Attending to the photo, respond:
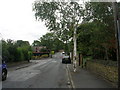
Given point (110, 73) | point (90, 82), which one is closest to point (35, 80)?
point (90, 82)

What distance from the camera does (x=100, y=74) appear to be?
14945 mm

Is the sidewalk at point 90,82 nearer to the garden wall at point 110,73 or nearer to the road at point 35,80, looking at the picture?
the garden wall at point 110,73

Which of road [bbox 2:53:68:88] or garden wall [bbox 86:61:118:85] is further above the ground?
garden wall [bbox 86:61:118:85]

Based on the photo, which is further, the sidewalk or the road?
the road

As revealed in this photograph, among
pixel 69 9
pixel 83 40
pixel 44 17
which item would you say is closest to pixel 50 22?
pixel 44 17

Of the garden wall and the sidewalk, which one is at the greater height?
the garden wall

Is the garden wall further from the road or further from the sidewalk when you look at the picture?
the road

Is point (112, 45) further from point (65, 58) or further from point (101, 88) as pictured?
point (65, 58)

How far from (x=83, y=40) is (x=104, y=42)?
27.8 ft

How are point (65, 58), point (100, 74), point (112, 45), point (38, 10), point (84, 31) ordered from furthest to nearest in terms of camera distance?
1. point (65, 58)
2. point (84, 31)
3. point (38, 10)
4. point (100, 74)
5. point (112, 45)

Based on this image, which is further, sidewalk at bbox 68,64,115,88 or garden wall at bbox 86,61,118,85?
garden wall at bbox 86,61,118,85

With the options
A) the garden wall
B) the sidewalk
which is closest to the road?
the sidewalk

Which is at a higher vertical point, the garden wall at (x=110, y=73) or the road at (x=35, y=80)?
the garden wall at (x=110, y=73)

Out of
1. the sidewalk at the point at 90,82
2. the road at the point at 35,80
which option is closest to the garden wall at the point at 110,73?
the sidewalk at the point at 90,82
